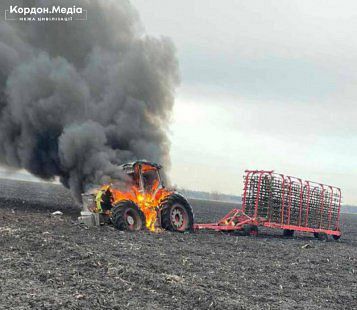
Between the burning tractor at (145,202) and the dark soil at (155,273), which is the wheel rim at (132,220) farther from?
the dark soil at (155,273)

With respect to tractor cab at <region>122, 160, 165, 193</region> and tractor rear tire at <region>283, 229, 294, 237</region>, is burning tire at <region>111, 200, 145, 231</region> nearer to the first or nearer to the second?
tractor cab at <region>122, 160, 165, 193</region>

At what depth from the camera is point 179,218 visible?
16.3 meters

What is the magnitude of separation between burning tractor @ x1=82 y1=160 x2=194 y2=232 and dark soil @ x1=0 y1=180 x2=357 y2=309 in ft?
4.79

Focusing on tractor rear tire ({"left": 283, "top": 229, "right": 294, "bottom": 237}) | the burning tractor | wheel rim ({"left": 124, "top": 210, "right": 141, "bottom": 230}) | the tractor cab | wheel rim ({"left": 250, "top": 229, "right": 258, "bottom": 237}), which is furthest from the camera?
tractor rear tire ({"left": 283, "top": 229, "right": 294, "bottom": 237})

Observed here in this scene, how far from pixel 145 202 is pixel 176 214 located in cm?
127

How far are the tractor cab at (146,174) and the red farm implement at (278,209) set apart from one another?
8.23ft

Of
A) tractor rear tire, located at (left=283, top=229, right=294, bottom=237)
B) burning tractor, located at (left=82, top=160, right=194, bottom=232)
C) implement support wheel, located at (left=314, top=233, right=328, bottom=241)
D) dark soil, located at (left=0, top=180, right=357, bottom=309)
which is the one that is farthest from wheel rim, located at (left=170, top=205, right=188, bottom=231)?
implement support wheel, located at (left=314, top=233, right=328, bottom=241)

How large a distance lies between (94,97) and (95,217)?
11680 mm

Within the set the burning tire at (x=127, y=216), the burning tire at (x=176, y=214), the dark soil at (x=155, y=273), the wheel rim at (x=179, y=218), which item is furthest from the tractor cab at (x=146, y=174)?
the dark soil at (x=155, y=273)

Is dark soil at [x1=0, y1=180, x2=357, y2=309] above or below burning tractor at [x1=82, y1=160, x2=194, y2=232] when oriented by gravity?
below

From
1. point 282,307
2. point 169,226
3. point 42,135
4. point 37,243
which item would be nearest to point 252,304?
point 282,307

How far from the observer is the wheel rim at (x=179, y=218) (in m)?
16.0

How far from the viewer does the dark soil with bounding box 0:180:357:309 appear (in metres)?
6.91

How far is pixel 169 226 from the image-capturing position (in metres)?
15.7
